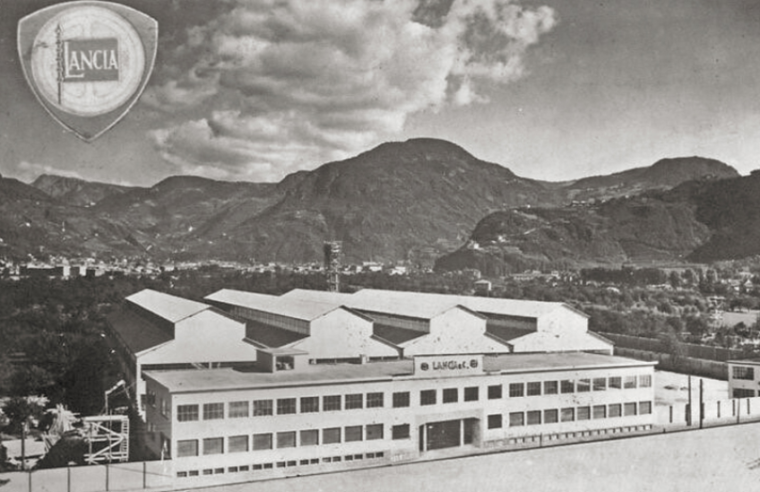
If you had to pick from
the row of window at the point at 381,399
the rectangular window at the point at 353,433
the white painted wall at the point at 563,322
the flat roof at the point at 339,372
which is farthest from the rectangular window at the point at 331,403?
the white painted wall at the point at 563,322

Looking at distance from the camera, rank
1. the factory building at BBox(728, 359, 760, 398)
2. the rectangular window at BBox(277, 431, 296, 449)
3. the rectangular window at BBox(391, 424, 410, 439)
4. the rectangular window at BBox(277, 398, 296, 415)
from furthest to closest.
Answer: the factory building at BBox(728, 359, 760, 398), the rectangular window at BBox(391, 424, 410, 439), the rectangular window at BBox(277, 398, 296, 415), the rectangular window at BBox(277, 431, 296, 449)

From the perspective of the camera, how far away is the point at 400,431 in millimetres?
12570

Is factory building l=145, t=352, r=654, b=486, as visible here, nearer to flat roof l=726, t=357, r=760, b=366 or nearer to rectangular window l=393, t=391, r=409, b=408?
rectangular window l=393, t=391, r=409, b=408

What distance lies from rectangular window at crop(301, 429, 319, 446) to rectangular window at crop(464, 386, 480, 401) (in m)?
2.90

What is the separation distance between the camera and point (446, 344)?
14062mm

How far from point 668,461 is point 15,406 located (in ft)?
37.3

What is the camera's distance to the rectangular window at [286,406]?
38.2 feet

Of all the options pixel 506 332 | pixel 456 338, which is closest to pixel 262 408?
pixel 456 338

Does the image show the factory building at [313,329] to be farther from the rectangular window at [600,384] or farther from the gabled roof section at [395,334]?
the rectangular window at [600,384]

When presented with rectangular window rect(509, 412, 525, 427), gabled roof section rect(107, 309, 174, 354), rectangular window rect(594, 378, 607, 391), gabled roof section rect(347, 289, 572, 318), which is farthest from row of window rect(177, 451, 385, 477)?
rectangular window rect(594, 378, 607, 391)

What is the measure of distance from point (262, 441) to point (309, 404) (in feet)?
3.09

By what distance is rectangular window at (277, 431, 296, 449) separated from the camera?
37.8 ft

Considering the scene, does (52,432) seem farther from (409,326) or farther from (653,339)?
(653,339)

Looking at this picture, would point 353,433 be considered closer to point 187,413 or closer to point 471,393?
point 471,393
